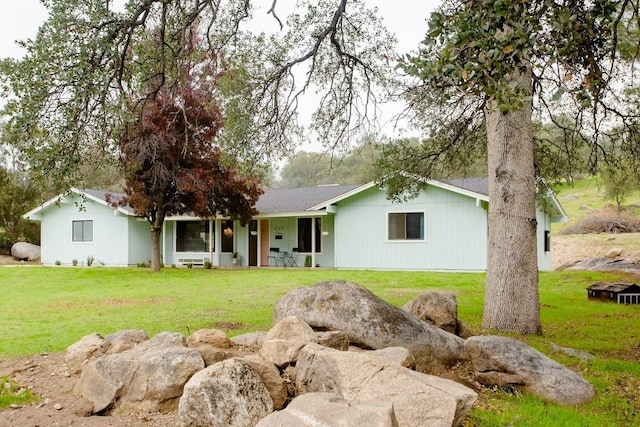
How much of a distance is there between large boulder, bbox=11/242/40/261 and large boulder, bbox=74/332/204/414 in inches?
1067

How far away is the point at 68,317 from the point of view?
33.3 feet

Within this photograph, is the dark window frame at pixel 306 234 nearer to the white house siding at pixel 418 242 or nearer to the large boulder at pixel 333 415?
the white house siding at pixel 418 242

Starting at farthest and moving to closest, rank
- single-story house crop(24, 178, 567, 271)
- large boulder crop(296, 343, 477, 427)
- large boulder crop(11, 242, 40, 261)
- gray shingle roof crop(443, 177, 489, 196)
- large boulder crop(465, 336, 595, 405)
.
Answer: large boulder crop(11, 242, 40, 261) → single-story house crop(24, 178, 567, 271) → gray shingle roof crop(443, 177, 489, 196) → large boulder crop(465, 336, 595, 405) → large boulder crop(296, 343, 477, 427)

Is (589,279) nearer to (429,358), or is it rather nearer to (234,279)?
(234,279)

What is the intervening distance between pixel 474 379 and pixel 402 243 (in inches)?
609

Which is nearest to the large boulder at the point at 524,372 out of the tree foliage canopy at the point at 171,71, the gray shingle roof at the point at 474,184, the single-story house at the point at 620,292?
the tree foliage canopy at the point at 171,71

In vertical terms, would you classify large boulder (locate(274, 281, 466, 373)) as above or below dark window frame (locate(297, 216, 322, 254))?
below

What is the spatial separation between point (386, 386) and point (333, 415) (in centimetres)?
94

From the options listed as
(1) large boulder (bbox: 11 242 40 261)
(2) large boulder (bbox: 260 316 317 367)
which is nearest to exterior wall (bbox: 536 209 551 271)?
(2) large boulder (bbox: 260 316 317 367)

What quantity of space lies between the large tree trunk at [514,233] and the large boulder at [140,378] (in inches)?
195

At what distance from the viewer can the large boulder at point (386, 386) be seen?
3982mm

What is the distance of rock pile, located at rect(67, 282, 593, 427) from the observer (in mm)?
4008

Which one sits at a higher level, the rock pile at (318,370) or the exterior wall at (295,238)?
the exterior wall at (295,238)

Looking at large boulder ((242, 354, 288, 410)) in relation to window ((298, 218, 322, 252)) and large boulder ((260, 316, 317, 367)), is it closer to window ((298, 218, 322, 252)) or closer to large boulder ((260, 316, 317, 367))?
large boulder ((260, 316, 317, 367))
